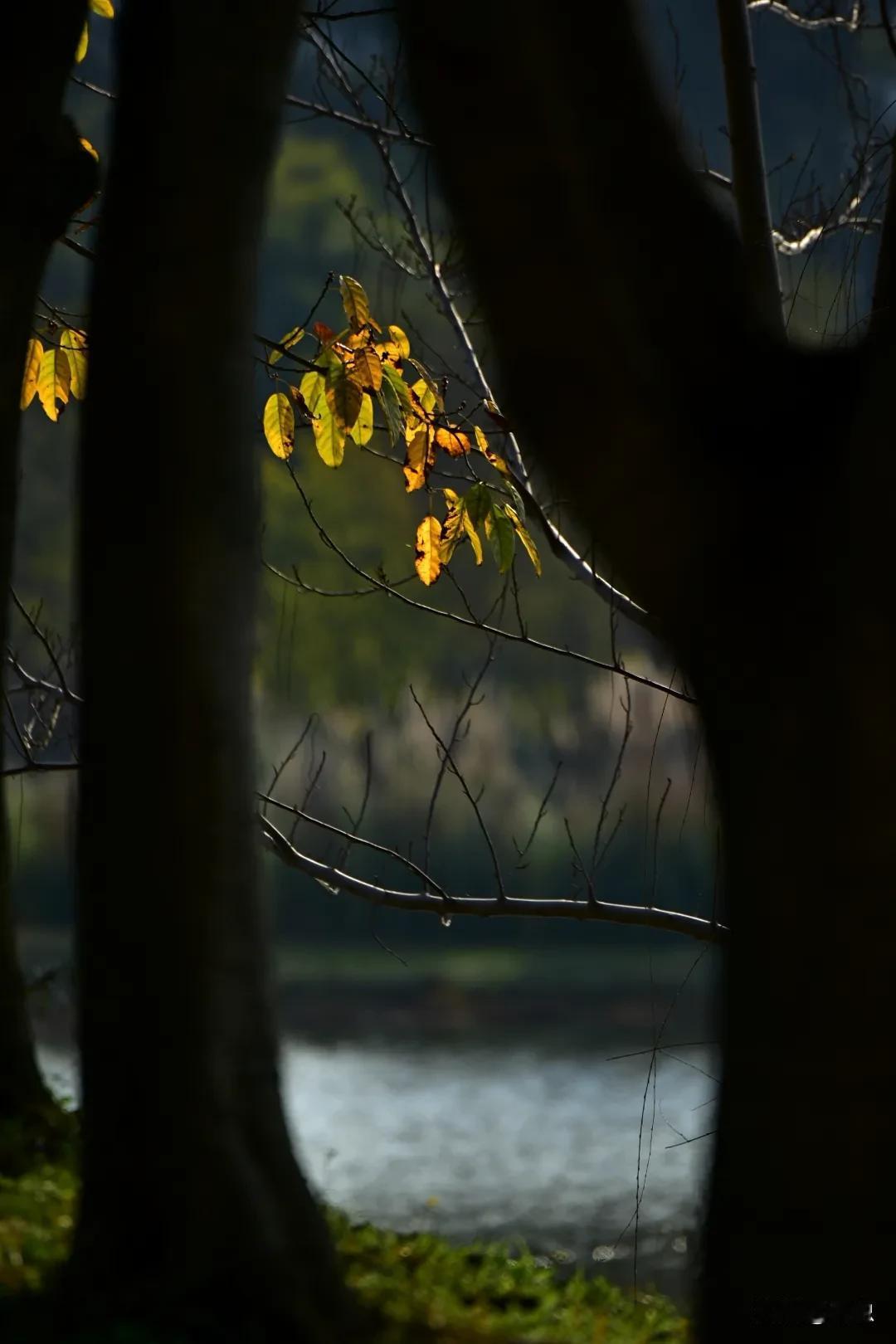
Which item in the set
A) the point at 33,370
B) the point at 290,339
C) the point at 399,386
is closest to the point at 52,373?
the point at 33,370

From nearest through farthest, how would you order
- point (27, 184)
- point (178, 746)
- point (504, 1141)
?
point (178, 746) → point (27, 184) → point (504, 1141)

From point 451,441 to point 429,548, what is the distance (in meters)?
0.39

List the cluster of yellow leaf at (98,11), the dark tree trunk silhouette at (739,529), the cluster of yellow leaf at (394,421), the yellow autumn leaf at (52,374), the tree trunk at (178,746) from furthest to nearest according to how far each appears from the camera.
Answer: the yellow autumn leaf at (52,374) < the cluster of yellow leaf at (98,11) < the cluster of yellow leaf at (394,421) < the tree trunk at (178,746) < the dark tree trunk silhouette at (739,529)

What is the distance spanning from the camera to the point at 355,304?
4082 mm

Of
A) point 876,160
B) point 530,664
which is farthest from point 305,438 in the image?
point 876,160

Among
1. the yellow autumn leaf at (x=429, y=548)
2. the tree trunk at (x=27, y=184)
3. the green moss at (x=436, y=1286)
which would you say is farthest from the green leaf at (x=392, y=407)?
the green moss at (x=436, y=1286)

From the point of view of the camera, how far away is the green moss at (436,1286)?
10.6ft

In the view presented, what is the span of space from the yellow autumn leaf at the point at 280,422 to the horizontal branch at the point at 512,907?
1028mm

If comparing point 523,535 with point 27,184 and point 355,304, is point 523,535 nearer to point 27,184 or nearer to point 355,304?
point 355,304

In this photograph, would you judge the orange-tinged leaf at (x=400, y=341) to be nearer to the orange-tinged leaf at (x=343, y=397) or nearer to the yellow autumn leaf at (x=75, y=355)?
the orange-tinged leaf at (x=343, y=397)

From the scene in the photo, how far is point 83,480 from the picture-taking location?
9.23 ft

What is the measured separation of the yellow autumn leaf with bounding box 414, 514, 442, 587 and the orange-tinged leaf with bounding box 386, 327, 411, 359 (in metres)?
0.50

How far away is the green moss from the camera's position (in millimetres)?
3232

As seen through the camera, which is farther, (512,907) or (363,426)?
(512,907)
